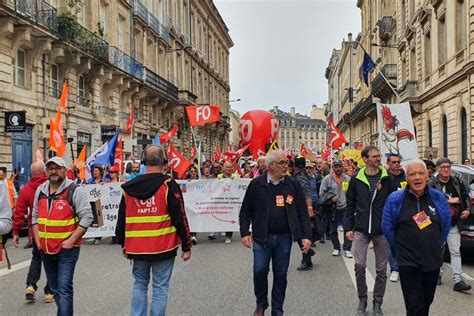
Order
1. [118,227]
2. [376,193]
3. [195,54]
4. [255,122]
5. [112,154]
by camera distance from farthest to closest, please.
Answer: [195,54]
[255,122]
[112,154]
[376,193]
[118,227]

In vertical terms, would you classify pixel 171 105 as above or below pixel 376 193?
above

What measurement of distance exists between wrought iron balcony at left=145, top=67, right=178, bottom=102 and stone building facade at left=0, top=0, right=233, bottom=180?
0.26 feet

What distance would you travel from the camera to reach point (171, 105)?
42.7 metres

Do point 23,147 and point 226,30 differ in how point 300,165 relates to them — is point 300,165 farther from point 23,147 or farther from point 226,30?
point 226,30

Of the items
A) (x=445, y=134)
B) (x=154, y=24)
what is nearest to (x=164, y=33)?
(x=154, y=24)

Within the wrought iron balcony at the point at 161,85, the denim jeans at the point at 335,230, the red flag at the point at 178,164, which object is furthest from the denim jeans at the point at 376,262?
the wrought iron balcony at the point at 161,85

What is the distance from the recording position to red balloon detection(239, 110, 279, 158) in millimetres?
20266

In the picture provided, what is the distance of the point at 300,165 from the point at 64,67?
17528 millimetres

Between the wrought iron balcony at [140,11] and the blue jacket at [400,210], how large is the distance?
3214cm

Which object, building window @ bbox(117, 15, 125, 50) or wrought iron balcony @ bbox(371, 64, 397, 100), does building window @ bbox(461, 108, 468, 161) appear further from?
building window @ bbox(117, 15, 125, 50)

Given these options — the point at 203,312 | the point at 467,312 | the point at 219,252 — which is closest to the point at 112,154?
the point at 219,252

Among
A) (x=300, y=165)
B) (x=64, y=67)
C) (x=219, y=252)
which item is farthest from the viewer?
(x=64, y=67)

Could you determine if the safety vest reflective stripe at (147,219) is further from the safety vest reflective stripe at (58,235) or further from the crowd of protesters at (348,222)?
the safety vest reflective stripe at (58,235)

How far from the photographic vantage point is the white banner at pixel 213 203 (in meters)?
12.2
